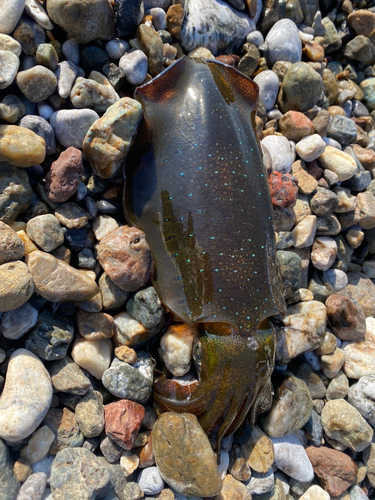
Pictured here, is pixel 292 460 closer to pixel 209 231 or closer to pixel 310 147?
pixel 209 231

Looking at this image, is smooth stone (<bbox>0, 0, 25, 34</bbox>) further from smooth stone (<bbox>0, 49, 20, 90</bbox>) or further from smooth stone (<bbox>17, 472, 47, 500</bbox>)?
smooth stone (<bbox>17, 472, 47, 500</bbox>)

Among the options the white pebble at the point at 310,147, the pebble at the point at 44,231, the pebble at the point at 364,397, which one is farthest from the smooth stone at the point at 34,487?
the white pebble at the point at 310,147

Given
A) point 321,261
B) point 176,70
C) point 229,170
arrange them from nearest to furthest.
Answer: point 229,170
point 176,70
point 321,261

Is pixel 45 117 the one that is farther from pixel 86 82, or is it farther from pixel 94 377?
pixel 94 377

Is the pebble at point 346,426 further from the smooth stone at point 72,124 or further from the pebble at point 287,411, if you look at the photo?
the smooth stone at point 72,124

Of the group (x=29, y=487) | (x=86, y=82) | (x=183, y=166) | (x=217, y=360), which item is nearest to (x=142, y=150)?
(x=183, y=166)
